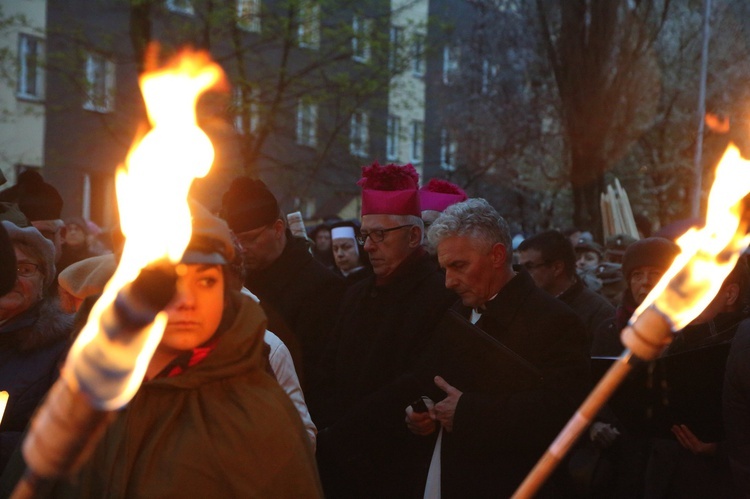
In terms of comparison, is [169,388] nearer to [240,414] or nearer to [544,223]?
[240,414]

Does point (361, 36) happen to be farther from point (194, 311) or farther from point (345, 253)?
point (194, 311)

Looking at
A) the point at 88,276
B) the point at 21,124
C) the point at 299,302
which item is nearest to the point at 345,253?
the point at 299,302

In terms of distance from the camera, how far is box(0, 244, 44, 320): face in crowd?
4.44 meters

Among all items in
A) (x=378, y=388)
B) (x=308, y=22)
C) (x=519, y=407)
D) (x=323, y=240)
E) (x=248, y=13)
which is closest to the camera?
(x=519, y=407)

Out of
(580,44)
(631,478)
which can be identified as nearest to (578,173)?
(580,44)

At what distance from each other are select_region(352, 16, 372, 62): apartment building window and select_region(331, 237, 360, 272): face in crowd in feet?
29.8

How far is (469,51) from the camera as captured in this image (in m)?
33.1

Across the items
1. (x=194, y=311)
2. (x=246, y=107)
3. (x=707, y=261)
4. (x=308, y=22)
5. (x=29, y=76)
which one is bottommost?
(x=194, y=311)

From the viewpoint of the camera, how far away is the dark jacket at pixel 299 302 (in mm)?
5629

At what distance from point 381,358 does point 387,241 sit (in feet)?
2.08

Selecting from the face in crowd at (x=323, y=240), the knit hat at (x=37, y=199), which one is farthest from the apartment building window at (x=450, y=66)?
the knit hat at (x=37, y=199)

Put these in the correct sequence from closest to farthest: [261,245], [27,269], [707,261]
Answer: [707,261] → [27,269] → [261,245]

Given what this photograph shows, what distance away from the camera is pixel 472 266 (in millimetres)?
4727

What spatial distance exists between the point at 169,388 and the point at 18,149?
22.6 m
